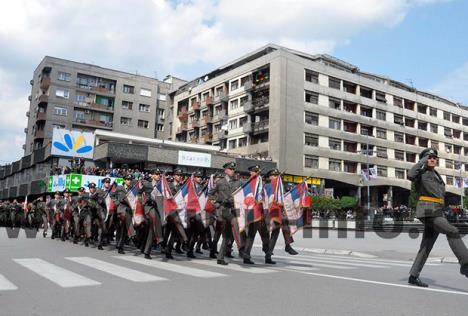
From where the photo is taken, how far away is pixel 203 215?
10797mm

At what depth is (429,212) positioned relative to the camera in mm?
6539

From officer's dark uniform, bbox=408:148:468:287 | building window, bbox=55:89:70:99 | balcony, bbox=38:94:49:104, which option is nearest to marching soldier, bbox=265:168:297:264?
officer's dark uniform, bbox=408:148:468:287

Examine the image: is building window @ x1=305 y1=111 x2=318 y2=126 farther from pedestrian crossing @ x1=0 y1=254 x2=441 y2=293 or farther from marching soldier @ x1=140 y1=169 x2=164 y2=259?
pedestrian crossing @ x1=0 y1=254 x2=441 y2=293

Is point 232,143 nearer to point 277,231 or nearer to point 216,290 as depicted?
point 277,231

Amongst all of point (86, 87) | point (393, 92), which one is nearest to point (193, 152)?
point (86, 87)

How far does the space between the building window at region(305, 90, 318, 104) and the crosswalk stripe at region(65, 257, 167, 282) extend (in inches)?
1765

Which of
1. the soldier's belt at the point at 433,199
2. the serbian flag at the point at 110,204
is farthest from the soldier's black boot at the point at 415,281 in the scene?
the serbian flag at the point at 110,204

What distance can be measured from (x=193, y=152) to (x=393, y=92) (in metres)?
31.1

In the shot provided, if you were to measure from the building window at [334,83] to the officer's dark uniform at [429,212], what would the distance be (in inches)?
1940

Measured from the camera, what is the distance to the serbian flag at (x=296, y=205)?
32.6 ft

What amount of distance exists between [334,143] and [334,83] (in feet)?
24.7

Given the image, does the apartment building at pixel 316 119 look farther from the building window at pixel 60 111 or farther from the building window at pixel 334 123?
the building window at pixel 60 111

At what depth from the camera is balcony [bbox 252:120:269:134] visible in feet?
166

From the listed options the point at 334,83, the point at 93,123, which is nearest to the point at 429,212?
the point at 334,83
